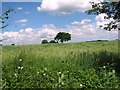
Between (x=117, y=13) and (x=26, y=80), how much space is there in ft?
13.2

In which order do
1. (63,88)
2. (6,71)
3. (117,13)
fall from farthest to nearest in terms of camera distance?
(117,13) < (6,71) < (63,88)

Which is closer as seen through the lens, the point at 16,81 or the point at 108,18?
the point at 16,81

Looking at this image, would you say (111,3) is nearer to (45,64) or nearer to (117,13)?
(117,13)

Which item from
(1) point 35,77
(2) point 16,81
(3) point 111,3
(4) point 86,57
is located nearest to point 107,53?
(4) point 86,57

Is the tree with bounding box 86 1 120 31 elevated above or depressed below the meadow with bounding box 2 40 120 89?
above

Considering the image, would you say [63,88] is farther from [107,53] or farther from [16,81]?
→ [107,53]

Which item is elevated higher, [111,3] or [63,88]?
[111,3]

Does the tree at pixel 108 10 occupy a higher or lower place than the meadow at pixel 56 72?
higher

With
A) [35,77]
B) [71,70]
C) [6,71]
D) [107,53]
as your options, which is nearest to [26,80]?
[35,77]

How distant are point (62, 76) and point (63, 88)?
1.12ft

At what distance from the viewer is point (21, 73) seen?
13.4 feet

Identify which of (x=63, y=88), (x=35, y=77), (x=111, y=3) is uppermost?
(x=111, y=3)

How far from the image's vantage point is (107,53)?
5828mm

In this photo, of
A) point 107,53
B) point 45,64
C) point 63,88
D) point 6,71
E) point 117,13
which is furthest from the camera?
point 107,53
